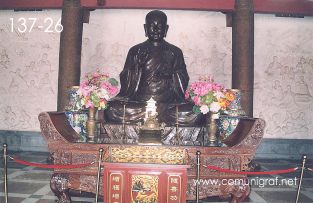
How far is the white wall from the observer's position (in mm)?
6094

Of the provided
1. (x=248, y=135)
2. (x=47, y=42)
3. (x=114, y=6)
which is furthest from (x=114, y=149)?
(x=47, y=42)

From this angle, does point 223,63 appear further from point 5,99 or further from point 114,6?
point 5,99

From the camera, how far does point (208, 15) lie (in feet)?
20.4

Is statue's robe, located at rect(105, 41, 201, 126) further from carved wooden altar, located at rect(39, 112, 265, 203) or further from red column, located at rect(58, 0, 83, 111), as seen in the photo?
carved wooden altar, located at rect(39, 112, 265, 203)

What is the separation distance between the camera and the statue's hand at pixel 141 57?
516 centimetres

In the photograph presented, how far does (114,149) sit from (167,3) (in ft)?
12.7

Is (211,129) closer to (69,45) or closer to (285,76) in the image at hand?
(69,45)

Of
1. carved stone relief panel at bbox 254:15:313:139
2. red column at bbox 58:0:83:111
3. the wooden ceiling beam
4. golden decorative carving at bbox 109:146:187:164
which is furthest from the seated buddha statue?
carved stone relief panel at bbox 254:15:313:139

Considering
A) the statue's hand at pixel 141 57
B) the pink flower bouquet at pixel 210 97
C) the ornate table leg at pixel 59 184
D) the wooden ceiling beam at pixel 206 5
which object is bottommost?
the ornate table leg at pixel 59 184

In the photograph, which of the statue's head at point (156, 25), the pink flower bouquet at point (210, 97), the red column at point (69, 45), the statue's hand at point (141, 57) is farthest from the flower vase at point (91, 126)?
the statue's head at point (156, 25)

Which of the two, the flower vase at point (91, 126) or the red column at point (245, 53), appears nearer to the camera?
the flower vase at point (91, 126)

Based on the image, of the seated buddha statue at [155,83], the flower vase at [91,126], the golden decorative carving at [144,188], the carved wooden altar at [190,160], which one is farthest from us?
the seated buddha statue at [155,83]

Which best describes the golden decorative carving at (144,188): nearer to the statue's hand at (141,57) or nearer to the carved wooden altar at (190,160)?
the carved wooden altar at (190,160)

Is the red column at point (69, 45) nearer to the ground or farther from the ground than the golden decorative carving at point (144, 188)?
farther from the ground
